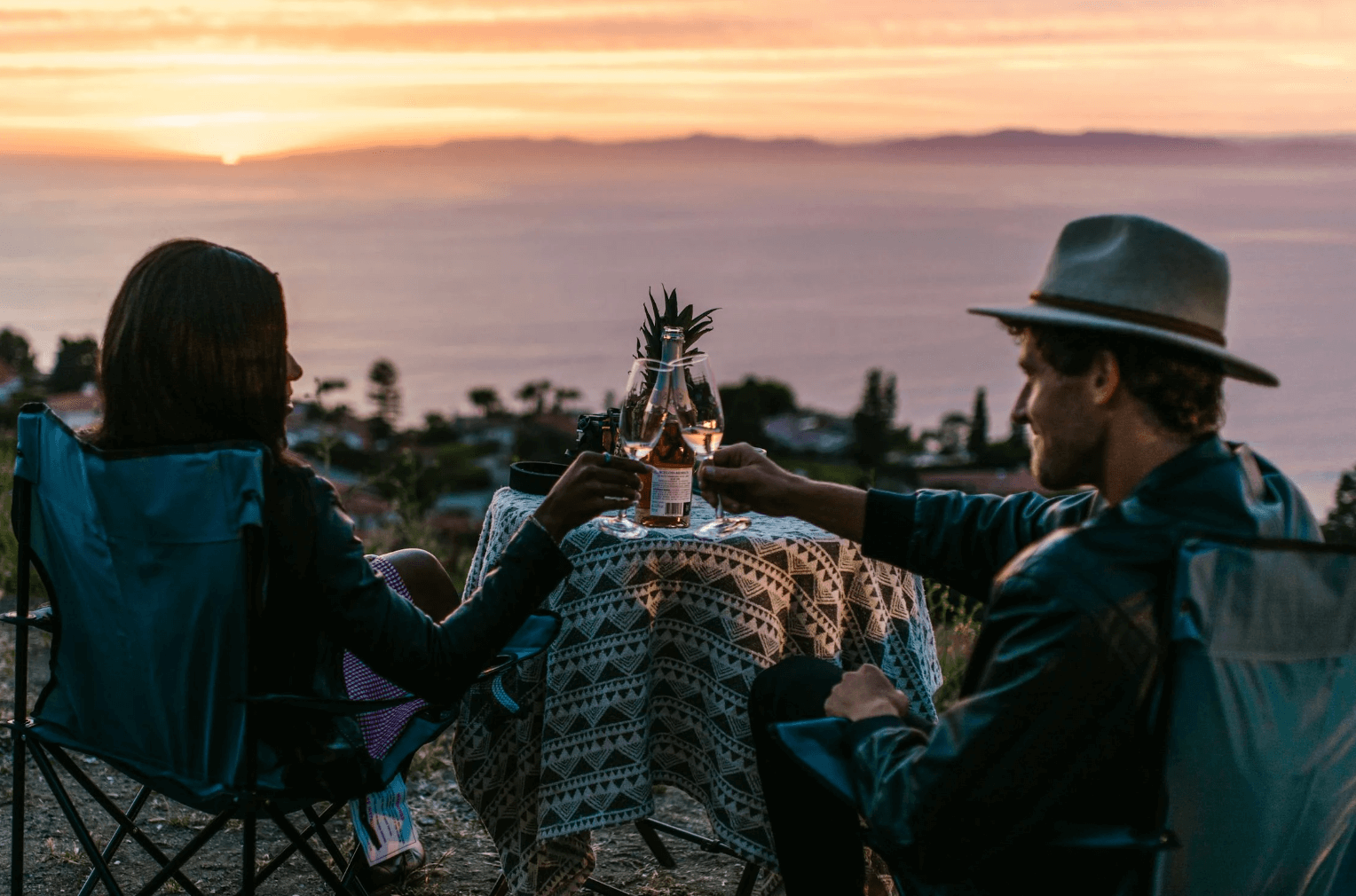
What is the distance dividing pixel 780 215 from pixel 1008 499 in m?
29.7

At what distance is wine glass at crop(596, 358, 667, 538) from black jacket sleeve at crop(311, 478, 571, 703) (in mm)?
314

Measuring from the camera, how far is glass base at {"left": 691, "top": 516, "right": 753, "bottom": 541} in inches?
110

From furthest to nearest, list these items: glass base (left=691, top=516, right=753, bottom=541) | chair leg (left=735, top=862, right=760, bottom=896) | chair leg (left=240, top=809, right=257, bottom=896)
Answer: chair leg (left=735, top=862, right=760, bottom=896)
glass base (left=691, top=516, right=753, bottom=541)
chair leg (left=240, top=809, right=257, bottom=896)

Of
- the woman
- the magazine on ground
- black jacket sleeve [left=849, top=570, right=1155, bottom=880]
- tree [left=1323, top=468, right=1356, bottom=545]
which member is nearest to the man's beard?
black jacket sleeve [left=849, top=570, right=1155, bottom=880]

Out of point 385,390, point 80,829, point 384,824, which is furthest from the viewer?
point 385,390

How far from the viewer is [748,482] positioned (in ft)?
9.59

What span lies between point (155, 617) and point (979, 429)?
6.07 metres

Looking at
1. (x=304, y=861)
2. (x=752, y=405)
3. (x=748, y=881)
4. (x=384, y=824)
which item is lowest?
(x=304, y=861)

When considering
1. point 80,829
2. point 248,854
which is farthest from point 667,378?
point 80,829

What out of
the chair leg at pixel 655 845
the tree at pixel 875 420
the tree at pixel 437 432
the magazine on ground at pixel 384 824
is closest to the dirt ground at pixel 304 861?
the chair leg at pixel 655 845

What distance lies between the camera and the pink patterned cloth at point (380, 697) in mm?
2822

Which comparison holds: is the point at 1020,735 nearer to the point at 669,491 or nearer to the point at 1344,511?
the point at 669,491

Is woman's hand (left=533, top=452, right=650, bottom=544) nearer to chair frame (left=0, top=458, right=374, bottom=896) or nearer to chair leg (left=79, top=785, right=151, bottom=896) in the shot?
chair frame (left=0, top=458, right=374, bottom=896)

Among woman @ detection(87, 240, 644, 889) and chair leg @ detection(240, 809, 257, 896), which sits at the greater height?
woman @ detection(87, 240, 644, 889)
